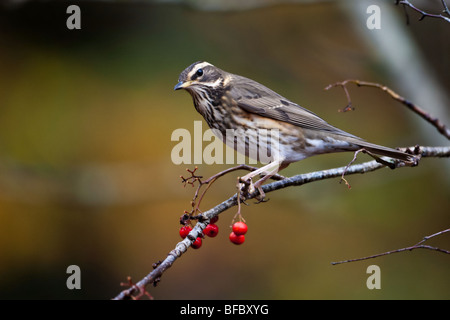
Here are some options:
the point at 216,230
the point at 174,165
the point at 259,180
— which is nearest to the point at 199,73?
the point at 259,180

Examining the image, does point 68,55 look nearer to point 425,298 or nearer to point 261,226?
point 261,226

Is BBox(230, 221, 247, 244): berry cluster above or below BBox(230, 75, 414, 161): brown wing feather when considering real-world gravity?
below

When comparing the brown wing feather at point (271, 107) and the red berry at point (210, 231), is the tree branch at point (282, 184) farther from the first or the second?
the brown wing feather at point (271, 107)

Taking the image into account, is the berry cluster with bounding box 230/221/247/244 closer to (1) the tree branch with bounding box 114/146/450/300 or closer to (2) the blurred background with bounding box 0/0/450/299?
(1) the tree branch with bounding box 114/146/450/300

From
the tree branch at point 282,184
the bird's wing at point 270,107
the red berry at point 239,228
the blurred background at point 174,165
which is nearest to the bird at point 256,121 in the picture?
the bird's wing at point 270,107

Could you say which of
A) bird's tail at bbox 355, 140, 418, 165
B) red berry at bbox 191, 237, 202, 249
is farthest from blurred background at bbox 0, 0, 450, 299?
red berry at bbox 191, 237, 202, 249

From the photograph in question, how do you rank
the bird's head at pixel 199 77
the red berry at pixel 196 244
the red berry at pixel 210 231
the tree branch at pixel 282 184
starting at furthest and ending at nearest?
1. the bird's head at pixel 199 77
2. the red berry at pixel 210 231
3. the red berry at pixel 196 244
4. the tree branch at pixel 282 184
